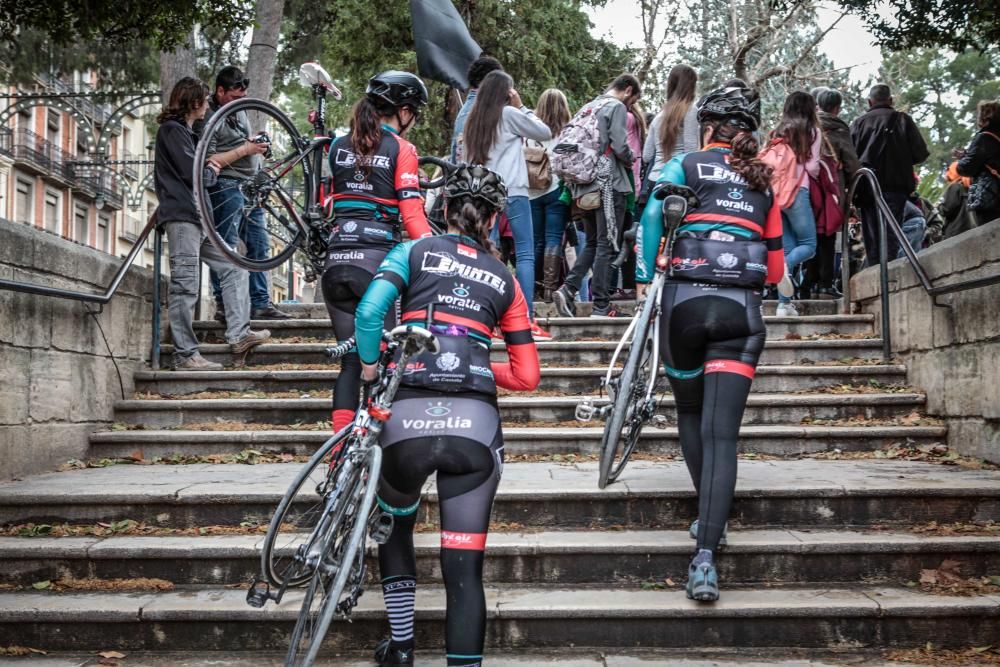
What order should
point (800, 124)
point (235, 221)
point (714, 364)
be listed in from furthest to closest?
point (800, 124), point (235, 221), point (714, 364)

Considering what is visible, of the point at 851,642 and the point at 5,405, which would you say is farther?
the point at 5,405

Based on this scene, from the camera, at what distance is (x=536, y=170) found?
28.4 feet

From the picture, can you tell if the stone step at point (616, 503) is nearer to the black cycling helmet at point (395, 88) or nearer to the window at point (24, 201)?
the black cycling helmet at point (395, 88)

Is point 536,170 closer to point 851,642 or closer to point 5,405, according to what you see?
point 5,405

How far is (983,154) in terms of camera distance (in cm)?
857

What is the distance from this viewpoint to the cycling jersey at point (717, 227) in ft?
14.8

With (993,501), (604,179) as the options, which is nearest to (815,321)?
(604,179)

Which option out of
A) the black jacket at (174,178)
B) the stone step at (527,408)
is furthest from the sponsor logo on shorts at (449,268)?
the black jacket at (174,178)

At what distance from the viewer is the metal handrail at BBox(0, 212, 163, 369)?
5.70 m

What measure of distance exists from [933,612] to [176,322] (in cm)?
570

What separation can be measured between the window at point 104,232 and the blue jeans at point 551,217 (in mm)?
40436

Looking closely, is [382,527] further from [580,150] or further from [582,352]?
[580,150]

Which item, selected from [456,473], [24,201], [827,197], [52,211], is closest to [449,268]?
[456,473]

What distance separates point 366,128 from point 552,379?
3.01 metres
